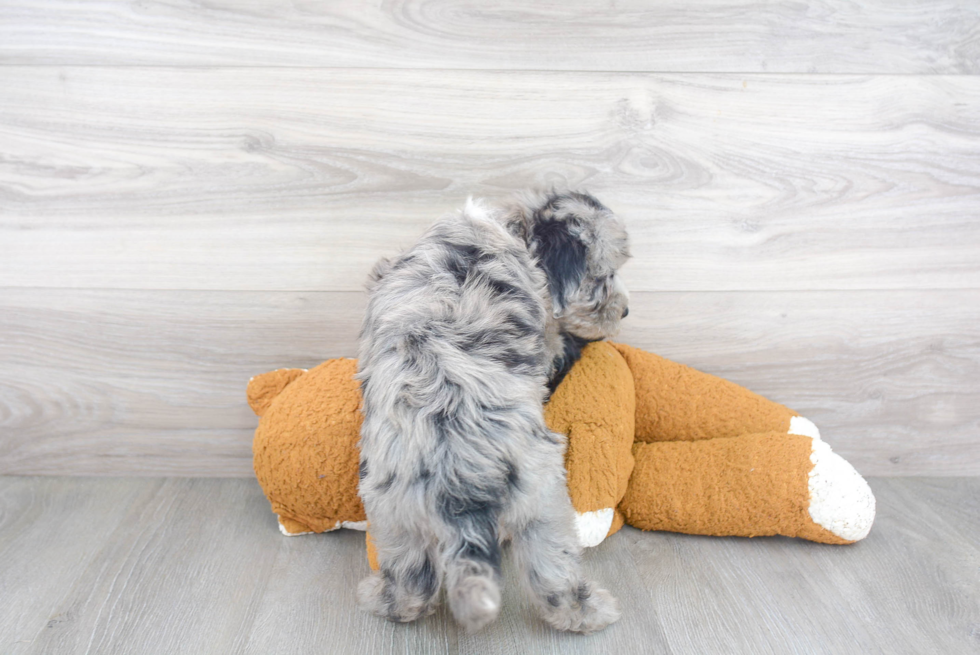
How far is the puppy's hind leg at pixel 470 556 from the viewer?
104 centimetres

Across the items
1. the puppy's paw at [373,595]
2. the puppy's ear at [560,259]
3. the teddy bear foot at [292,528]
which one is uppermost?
the puppy's ear at [560,259]

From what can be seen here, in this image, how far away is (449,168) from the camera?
5.78 ft

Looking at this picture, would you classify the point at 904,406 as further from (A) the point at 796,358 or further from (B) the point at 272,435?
(B) the point at 272,435

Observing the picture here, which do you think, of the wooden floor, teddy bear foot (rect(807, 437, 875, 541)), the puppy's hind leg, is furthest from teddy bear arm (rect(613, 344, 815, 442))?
the puppy's hind leg

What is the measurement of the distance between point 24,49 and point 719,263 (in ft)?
6.08

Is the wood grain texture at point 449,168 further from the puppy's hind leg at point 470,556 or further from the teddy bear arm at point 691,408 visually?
the puppy's hind leg at point 470,556

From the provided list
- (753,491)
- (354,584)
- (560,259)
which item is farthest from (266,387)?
(753,491)

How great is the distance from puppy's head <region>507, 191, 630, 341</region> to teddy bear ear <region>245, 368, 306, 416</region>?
0.75 meters

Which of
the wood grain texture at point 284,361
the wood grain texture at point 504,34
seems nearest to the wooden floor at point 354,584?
the wood grain texture at point 284,361

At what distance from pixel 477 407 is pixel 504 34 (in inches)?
40.1

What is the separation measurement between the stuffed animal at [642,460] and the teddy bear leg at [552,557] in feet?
0.68

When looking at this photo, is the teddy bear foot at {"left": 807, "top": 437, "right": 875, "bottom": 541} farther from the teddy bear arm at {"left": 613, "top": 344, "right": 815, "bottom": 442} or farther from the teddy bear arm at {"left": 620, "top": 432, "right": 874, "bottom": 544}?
the teddy bear arm at {"left": 613, "top": 344, "right": 815, "bottom": 442}

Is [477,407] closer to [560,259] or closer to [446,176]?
[560,259]

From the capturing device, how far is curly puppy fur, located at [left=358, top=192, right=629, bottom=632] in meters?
1.14
